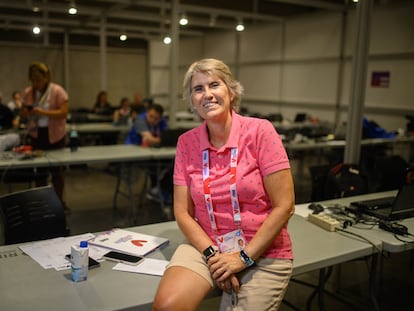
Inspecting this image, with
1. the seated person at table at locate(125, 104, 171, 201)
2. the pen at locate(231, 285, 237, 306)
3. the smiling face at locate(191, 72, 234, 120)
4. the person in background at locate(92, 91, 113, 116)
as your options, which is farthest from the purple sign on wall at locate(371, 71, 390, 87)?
the pen at locate(231, 285, 237, 306)

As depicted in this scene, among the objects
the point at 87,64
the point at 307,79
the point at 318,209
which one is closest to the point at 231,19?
the point at 307,79

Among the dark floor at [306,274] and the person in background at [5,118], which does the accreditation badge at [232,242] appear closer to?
the dark floor at [306,274]

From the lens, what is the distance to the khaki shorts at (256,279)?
1679 mm

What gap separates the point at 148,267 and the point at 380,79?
26.8 ft

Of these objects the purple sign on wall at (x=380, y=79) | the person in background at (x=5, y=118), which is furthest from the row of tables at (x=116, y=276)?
the purple sign on wall at (x=380, y=79)

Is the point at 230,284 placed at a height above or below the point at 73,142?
below

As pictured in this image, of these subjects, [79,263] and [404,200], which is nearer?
[79,263]

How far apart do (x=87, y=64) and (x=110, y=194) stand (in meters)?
9.45

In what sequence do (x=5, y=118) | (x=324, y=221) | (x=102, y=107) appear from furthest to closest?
(x=102, y=107)
(x=5, y=118)
(x=324, y=221)

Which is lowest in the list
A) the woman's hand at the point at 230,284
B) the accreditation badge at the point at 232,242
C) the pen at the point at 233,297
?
the pen at the point at 233,297

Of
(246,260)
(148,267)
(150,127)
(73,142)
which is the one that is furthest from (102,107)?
(246,260)

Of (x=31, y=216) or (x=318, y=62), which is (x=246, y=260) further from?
(x=318, y=62)

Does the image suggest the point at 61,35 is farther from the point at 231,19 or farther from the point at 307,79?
the point at 307,79

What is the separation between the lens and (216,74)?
1.91 metres
